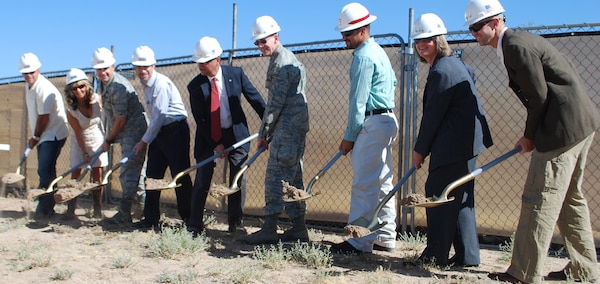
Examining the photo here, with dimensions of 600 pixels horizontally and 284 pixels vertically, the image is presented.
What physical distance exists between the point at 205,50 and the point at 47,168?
110 inches

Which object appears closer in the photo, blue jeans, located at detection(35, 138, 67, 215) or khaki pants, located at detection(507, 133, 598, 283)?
khaki pants, located at detection(507, 133, 598, 283)

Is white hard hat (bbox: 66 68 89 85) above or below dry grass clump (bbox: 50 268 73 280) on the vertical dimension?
above

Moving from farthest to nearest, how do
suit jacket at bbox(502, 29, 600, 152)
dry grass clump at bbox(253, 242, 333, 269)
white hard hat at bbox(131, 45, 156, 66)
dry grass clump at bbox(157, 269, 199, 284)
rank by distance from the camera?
white hard hat at bbox(131, 45, 156, 66) < dry grass clump at bbox(253, 242, 333, 269) < dry grass clump at bbox(157, 269, 199, 284) < suit jacket at bbox(502, 29, 600, 152)

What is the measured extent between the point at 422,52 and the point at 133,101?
3.55m

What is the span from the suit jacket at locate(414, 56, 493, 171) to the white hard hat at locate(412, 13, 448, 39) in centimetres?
20

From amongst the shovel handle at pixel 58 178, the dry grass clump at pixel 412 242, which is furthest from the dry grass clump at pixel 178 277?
the shovel handle at pixel 58 178

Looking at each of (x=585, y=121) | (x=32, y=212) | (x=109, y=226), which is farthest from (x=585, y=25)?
(x=32, y=212)

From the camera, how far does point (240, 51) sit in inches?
299

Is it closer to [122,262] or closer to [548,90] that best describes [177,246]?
[122,262]

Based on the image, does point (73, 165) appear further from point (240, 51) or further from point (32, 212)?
point (240, 51)

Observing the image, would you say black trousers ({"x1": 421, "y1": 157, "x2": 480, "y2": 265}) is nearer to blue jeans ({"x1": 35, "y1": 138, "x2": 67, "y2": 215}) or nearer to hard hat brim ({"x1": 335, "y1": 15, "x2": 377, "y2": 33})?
hard hat brim ({"x1": 335, "y1": 15, "x2": 377, "y2": 33})

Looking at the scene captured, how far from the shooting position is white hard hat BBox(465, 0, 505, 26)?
4.18 metres

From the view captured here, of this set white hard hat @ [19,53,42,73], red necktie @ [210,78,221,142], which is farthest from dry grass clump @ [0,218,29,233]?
red necktie @ [210,78,221,142]

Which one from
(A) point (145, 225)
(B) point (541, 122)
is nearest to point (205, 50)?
(A) point (145, 225)
